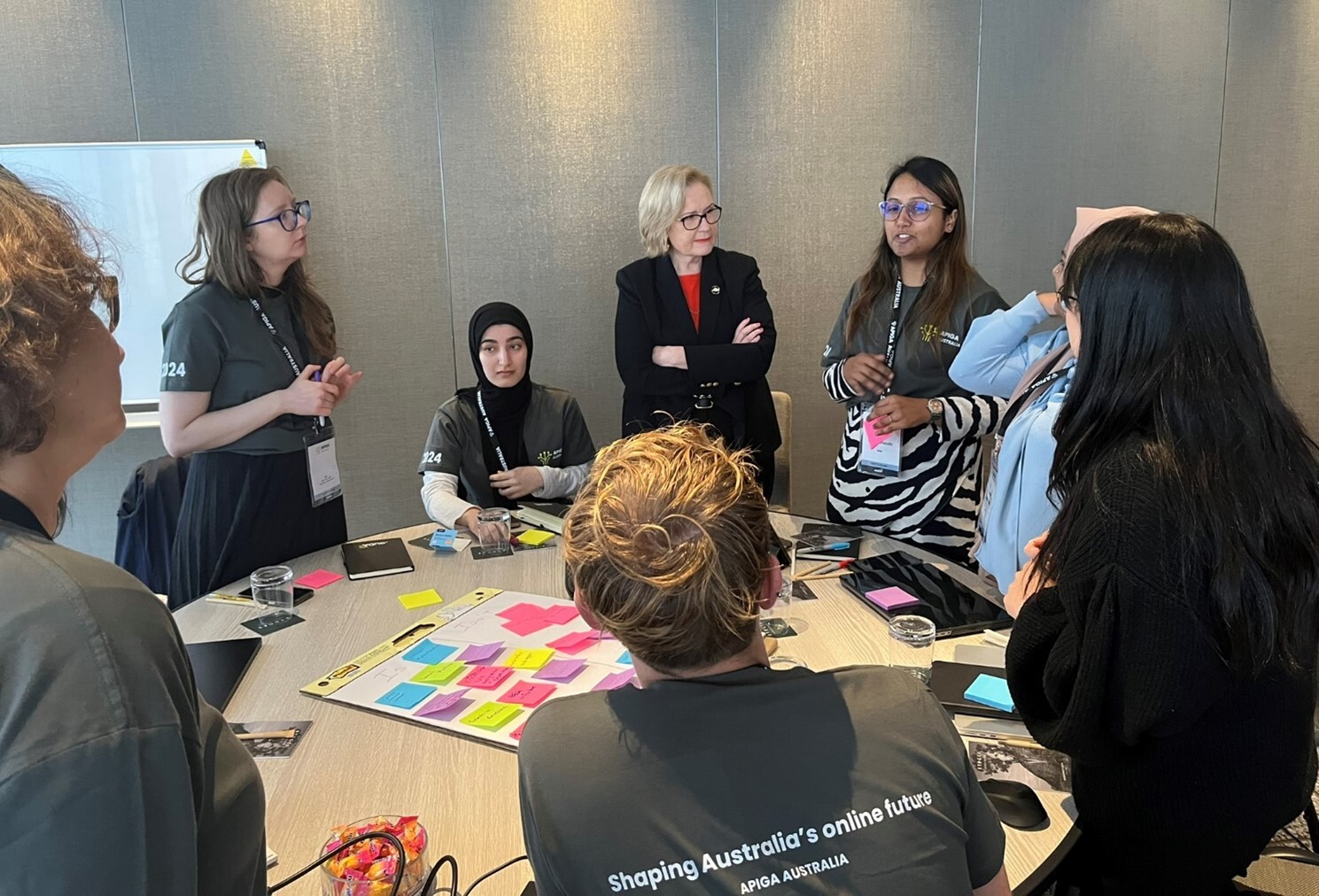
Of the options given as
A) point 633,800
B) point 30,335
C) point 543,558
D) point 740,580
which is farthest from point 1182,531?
point 543,558

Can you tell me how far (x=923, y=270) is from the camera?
9.50 feet

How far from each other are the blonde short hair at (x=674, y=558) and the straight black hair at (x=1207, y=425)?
0.60m

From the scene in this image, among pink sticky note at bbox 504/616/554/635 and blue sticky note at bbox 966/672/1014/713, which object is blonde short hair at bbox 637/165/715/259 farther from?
blue sticky note at bbox 966/672/1014/713

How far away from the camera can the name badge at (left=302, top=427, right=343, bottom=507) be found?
269cm

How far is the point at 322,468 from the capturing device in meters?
2.73

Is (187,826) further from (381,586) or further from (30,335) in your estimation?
(381,586)

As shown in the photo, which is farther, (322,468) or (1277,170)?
(1277,170)

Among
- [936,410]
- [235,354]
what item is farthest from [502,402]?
[936,410]

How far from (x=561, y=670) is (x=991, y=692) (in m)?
0.77

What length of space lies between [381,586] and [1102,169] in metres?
3.58

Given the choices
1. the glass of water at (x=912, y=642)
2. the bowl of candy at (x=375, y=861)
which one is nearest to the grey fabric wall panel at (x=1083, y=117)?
the glass of water at (x=912, y=642)

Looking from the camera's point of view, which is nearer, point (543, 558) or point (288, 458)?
point (543, 558)

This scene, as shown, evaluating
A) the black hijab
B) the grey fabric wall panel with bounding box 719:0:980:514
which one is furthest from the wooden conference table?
the grey fabric wall panel with bounding box 719:0:980:514

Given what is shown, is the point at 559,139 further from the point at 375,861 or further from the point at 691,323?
the point at 375,861
